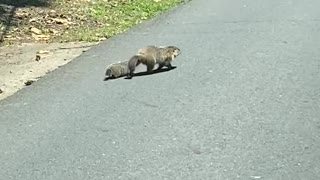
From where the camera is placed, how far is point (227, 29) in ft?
41.1

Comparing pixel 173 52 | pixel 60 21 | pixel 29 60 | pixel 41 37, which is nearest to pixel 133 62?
pixel 173 52

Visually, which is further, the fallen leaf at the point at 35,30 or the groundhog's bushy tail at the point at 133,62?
the fallen leaf at the point at 35,30

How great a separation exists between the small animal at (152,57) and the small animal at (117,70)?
0.08 m

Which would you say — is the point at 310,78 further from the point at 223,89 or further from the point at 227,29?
the point at 227,29

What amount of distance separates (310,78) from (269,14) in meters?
5.30

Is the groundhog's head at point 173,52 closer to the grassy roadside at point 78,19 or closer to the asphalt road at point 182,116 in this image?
the asphalt road at point 182,116

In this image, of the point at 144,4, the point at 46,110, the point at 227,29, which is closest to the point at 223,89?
the point at 46,110

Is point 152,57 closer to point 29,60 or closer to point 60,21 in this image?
point 29,60

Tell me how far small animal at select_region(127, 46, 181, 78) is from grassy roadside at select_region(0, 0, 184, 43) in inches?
118

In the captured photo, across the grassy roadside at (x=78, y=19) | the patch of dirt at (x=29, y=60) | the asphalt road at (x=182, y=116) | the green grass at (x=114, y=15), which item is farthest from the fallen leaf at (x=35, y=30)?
the asphalt road at (x=182, y=116)

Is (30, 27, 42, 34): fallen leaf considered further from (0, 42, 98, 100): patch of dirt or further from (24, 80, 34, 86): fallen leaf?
(24, 80, 34, 86): fallen leaf

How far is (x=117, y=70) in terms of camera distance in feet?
30.6

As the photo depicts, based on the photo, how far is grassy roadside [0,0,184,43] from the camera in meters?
12.7

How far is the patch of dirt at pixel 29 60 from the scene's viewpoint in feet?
31.5
